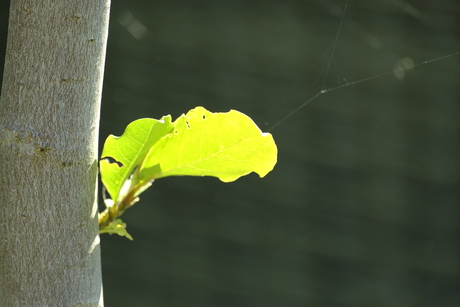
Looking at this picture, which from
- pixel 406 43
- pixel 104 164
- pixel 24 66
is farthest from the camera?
pixel 406 43

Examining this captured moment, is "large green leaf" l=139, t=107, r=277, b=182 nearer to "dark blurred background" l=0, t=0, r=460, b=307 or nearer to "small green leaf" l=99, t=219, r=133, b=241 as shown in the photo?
"small green leaf" l=99, t=219, r=133, b=241

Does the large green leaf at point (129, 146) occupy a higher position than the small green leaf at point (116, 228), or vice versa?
the large green leaf at point (129, 146)

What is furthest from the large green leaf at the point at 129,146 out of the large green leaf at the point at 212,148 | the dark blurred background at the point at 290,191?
the dark blurred background at the point at 290,191

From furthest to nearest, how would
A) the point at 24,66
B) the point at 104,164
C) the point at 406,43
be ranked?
the point at 406,43
the point at 104,164
the point at 24,66

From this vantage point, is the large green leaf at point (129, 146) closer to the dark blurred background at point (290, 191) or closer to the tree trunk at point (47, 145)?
the tree trunk at point (47, 145)

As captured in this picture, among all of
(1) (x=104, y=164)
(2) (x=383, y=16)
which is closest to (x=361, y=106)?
(2) (x=383, y=16)

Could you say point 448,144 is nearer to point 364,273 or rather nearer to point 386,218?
point 386,218

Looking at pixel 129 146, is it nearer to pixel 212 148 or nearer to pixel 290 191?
pixel 212 148

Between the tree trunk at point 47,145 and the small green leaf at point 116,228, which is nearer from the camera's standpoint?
the tree trunk at point 47,145
